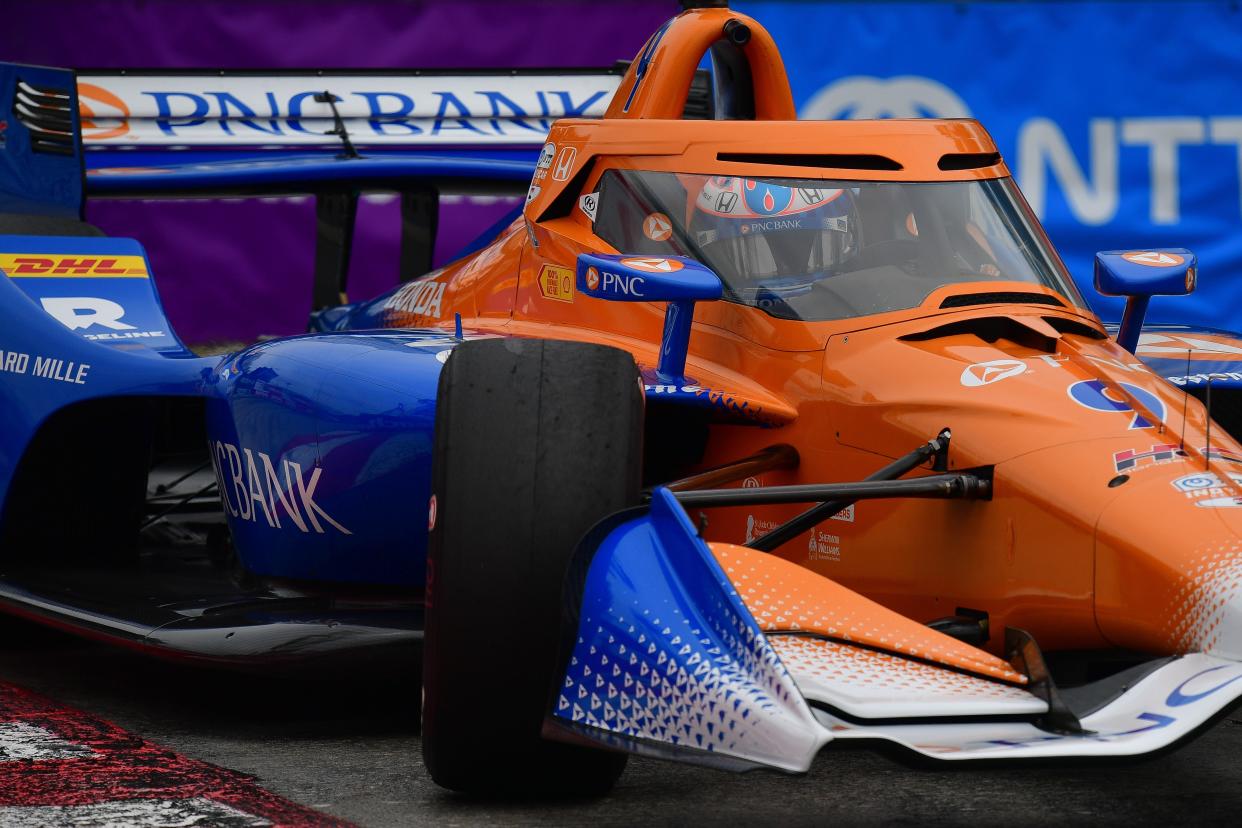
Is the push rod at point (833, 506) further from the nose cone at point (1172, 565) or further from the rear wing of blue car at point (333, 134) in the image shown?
the rear wing of blue car at point (333, 134)

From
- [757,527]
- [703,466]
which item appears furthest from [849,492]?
[703,466]

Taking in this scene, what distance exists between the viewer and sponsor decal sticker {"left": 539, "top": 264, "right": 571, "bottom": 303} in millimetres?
4355

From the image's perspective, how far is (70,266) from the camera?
16.8 feet

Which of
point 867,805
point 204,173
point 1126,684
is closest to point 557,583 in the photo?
point 867,805

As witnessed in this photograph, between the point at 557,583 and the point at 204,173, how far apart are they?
3.42 m

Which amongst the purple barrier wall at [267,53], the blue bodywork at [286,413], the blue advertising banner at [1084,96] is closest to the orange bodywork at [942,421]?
the blue bodywork at [286,413]

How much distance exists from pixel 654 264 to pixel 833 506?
61 centimetres

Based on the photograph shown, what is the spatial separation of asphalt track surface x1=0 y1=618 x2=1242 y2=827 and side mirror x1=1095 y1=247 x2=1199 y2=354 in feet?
3.28

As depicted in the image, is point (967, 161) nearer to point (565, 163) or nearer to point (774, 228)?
point (774, 228)

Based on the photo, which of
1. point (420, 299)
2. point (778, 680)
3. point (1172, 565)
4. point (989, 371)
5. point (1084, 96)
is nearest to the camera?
point (778, 680)

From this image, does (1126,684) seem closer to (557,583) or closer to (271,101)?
(557,583)

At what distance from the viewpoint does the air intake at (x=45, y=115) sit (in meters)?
5.50

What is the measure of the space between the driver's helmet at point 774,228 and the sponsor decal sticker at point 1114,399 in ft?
2.21

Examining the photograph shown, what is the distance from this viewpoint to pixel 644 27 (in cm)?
950
